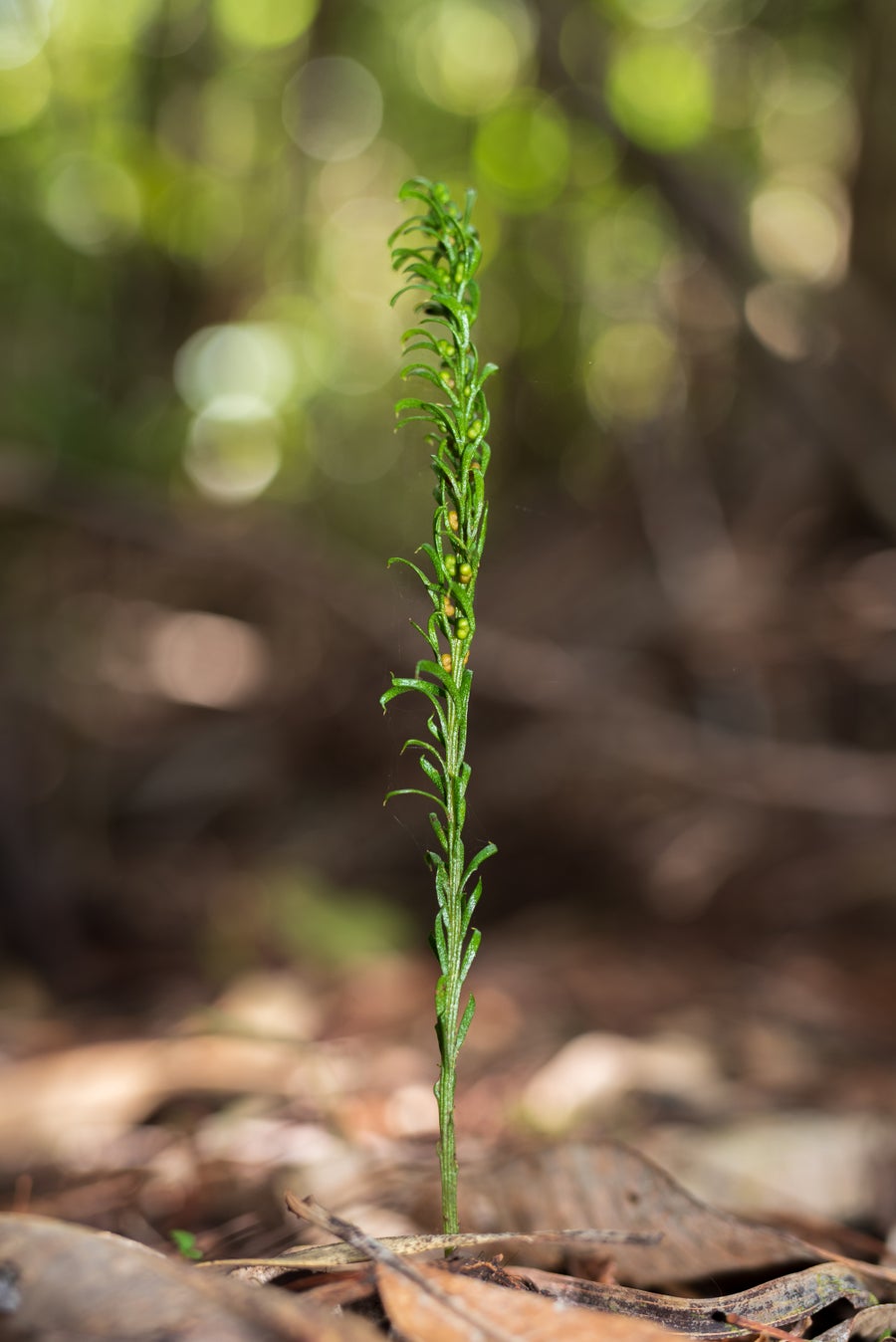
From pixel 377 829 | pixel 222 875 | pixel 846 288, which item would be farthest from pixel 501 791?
pixel 846 288

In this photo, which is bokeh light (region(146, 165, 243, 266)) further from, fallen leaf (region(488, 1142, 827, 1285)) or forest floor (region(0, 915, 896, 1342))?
fallen leaf (region(488, 1142, 827, 1285))

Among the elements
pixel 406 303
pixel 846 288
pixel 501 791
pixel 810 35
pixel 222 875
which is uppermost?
pixel 810 35

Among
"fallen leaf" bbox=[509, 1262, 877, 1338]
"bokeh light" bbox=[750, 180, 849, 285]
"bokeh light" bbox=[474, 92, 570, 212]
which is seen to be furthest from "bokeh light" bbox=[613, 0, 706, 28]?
"fallen leaf" bbox=[509, 1262, 877, 1338]

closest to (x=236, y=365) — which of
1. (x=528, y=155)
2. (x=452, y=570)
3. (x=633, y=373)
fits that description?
(x=528, y=155)

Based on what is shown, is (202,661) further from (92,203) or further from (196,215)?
(92,203)

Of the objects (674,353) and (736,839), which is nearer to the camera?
(736,839)

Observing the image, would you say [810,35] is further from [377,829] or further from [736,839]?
[377,829]

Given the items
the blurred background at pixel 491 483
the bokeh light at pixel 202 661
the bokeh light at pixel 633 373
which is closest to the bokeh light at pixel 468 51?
the blurred background at pixel 491 483
